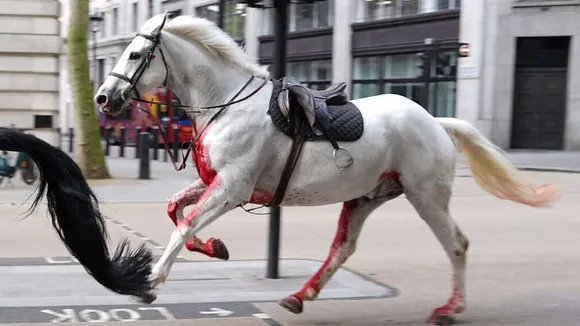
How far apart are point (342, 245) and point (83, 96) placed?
13033mm

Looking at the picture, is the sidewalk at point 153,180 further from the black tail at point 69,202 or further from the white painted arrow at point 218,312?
the black tail at point 69,202

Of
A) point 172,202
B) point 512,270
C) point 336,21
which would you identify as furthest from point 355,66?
point 172,202

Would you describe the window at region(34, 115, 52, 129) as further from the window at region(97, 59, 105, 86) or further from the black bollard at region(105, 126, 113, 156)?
the window at region(97, 59, 105, 86)

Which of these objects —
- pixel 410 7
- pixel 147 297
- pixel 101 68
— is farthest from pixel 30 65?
pixel 101 68

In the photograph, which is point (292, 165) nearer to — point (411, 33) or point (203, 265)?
point (203, 265)

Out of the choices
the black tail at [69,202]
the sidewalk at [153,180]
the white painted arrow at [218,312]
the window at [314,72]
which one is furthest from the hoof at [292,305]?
the window at [314,72]

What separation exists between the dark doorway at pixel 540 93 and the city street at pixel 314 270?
623 inches

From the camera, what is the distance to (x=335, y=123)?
227 inches

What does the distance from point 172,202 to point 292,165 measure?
3.02 ft

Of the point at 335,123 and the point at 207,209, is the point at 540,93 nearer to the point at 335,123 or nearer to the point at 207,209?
the point at 335,123

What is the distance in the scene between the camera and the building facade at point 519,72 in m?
28.1

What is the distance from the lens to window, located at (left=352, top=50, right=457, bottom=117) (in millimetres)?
30172

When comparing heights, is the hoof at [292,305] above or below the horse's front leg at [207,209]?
below

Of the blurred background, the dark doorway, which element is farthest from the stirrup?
the dark doorway
